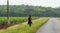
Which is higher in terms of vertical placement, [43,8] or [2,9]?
[2,9]

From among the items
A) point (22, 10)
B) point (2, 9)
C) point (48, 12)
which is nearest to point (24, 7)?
point (22, 10)

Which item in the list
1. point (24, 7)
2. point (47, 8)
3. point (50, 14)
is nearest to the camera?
point (24, 7)

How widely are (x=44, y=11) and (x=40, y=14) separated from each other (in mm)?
11390

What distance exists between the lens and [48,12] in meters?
188

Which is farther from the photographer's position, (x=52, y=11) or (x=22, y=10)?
(x=52, y=11)

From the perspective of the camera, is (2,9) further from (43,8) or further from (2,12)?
(43,8)

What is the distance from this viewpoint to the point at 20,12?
→ 15538 centimetres

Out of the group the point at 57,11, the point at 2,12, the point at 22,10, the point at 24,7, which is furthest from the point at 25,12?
the point at 57,11

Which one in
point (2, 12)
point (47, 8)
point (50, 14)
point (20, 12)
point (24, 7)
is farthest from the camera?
point (47, 8)

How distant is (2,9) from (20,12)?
20.1 metres

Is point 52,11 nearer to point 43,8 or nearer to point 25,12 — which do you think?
point 43,8

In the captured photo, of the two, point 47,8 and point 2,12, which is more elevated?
point 2,12

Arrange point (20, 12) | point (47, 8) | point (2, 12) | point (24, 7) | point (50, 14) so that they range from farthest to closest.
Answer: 1. point (47, 8)
2. point (50, 14)
3. point (24, 7)
4. point (20, 12)
5. point (2, 12)

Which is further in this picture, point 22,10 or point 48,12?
point 48,12
